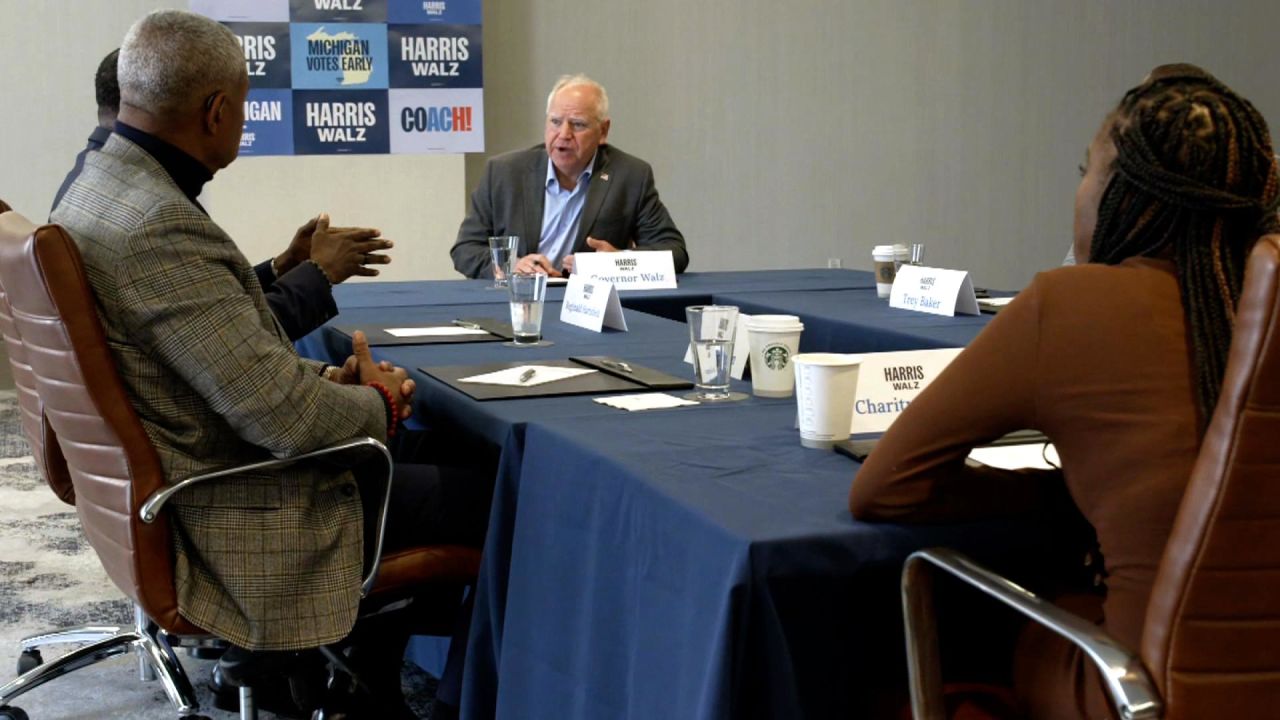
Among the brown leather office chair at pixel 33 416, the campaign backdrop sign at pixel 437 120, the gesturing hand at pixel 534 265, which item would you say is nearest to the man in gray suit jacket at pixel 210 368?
the brown leather office chair at pixel 33 416

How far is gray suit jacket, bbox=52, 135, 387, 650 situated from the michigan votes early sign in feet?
13.1

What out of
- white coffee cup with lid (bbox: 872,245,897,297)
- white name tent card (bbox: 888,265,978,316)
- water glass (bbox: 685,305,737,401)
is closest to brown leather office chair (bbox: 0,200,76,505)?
water glass (bbox: 685,305,737,401)

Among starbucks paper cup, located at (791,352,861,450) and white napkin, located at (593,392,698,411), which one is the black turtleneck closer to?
white napkin, located at (593,392,698,411)

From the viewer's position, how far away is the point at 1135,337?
1.31 metres

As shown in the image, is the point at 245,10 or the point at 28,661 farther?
the point at 245,10

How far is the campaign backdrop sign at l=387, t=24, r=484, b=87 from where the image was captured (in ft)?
19.7

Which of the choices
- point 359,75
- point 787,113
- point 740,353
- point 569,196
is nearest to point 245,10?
point 359,75

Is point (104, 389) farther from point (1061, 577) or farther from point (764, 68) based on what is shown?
point (764, 68)


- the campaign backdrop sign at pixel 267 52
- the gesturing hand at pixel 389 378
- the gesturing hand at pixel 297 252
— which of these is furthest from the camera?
the campaign backdrop sign at pixel 267 52

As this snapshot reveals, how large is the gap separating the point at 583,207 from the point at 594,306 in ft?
5.30

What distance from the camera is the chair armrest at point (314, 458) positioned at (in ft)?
6.31

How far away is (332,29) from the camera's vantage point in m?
5.91

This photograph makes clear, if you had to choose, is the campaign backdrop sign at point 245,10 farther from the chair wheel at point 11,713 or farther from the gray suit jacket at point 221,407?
the gray suit jacket at point 221,407

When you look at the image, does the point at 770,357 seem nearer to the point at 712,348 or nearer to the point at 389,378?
the point at 712,348
